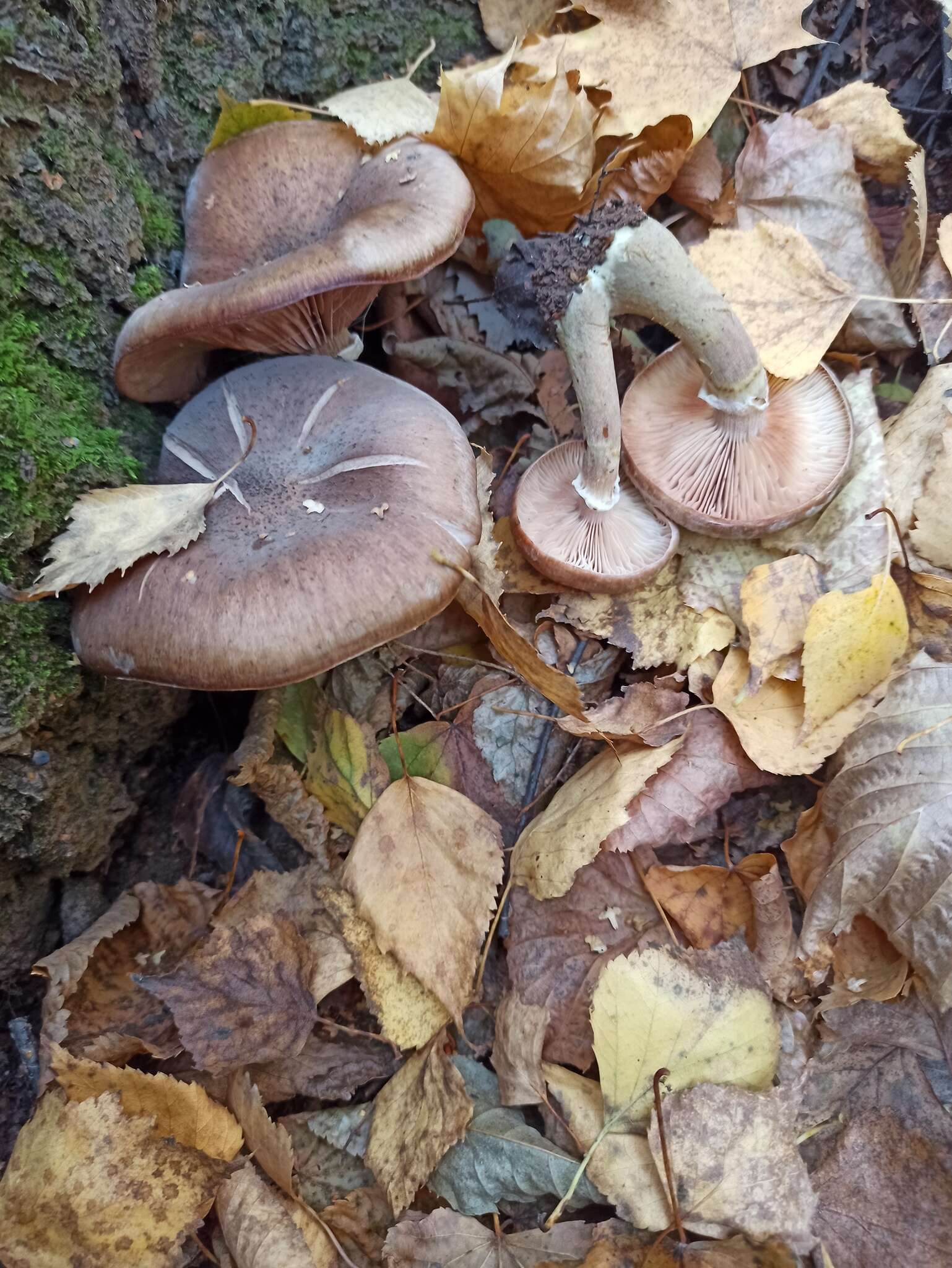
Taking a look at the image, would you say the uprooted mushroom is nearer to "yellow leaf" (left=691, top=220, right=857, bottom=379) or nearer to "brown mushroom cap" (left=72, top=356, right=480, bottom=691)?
"yellow leaf" (left=691, top=220, right=857, bottom=379)

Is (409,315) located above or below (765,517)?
above

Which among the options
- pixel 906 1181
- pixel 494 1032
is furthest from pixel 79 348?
pixel 906 1181

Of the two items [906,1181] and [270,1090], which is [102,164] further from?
[906,1181]

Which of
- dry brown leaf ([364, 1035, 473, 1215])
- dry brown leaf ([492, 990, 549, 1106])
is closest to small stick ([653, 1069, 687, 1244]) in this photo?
dry brown leaf ([492, 990, 549, 1106])

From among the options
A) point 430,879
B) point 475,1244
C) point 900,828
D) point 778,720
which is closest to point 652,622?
point 778,720

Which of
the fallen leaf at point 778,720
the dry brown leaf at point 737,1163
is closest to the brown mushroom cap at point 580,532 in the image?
the fallen leaf at point 778,720

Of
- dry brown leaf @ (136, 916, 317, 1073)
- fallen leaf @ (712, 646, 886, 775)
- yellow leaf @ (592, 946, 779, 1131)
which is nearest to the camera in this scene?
yellow leaf @ (592, 946, 779, 1131)
